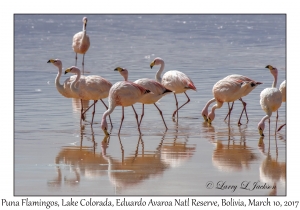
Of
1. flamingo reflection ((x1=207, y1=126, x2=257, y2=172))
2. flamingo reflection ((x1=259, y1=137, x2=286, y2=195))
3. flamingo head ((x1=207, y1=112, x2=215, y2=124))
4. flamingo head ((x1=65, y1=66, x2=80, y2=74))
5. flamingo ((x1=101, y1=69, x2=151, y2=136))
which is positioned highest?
flamingo head ((x1=65, y1=66, x2=80, y2=74))

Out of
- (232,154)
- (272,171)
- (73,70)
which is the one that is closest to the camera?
(272,171)

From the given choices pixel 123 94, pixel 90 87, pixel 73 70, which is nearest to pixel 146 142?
pixel 123 94

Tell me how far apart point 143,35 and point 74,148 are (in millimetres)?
18924

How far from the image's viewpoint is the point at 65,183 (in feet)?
23.0

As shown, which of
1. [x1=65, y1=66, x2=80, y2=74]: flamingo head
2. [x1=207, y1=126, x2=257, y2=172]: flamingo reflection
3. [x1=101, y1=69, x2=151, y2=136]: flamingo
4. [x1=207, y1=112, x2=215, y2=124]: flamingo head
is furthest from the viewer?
[x1=207, y1=112, x2=215, y2=124]: flamingo head

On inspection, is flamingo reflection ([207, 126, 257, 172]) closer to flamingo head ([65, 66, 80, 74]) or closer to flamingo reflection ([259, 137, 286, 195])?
flamingo reflection ([259, 137, 286, 195])

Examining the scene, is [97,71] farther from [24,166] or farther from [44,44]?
[24,166]

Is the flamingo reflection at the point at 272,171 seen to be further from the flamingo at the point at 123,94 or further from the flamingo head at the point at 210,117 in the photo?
the flamingo head at the point at 210,117

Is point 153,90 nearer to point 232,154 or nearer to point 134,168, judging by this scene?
point 232,154

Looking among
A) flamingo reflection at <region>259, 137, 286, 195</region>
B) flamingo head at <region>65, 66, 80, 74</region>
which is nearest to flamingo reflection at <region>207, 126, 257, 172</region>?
flamingo reflection at <region>259, 137, 286, 195</region>

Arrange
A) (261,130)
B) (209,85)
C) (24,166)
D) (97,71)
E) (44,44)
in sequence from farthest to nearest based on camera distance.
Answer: (44,44), (97,71), (209,85), (261,130), (24,166)

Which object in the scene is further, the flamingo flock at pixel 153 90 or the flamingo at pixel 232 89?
the flamingo at pixel 232 89

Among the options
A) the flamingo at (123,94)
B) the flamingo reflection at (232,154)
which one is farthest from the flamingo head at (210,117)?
the flamingo at (123,94)

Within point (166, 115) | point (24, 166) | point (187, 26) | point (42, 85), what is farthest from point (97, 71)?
point (187, 26)
